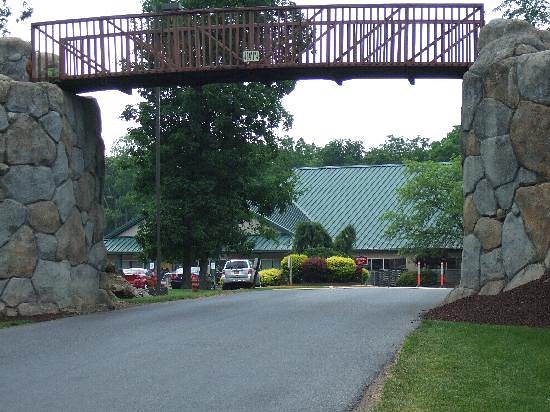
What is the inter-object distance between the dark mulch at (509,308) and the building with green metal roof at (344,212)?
39412 millimetres

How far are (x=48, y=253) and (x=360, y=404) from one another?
12178 millimetres

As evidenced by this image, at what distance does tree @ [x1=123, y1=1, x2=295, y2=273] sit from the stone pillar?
19648mm

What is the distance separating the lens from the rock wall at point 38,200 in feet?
63.5

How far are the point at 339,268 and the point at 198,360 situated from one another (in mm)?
36882

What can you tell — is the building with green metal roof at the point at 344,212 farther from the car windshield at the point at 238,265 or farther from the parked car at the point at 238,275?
the parked car at the point at 238,275

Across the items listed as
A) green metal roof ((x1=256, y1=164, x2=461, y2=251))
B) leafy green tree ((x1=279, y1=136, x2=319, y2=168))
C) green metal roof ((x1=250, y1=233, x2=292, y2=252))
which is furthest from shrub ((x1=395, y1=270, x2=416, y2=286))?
leafy green tree ((x1=279, y1=136, x2=319, y2=168))

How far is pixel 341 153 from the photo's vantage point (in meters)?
111

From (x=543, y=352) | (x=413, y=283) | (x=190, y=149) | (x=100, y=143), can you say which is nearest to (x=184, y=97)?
(x=190, y=149)

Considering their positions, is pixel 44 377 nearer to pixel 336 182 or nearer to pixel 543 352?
pixel 543 352

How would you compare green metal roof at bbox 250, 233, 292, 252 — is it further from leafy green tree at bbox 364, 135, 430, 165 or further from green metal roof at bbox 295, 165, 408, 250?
leafy green tree at bbox 364, 135, 430, 165

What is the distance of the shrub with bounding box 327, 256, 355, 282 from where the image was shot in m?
48.8

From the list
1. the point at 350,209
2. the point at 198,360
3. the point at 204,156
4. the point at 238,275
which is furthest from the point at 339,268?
the point at 198,360

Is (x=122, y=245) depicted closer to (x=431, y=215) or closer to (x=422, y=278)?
(x=431, y=215)

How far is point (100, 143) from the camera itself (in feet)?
76.3
